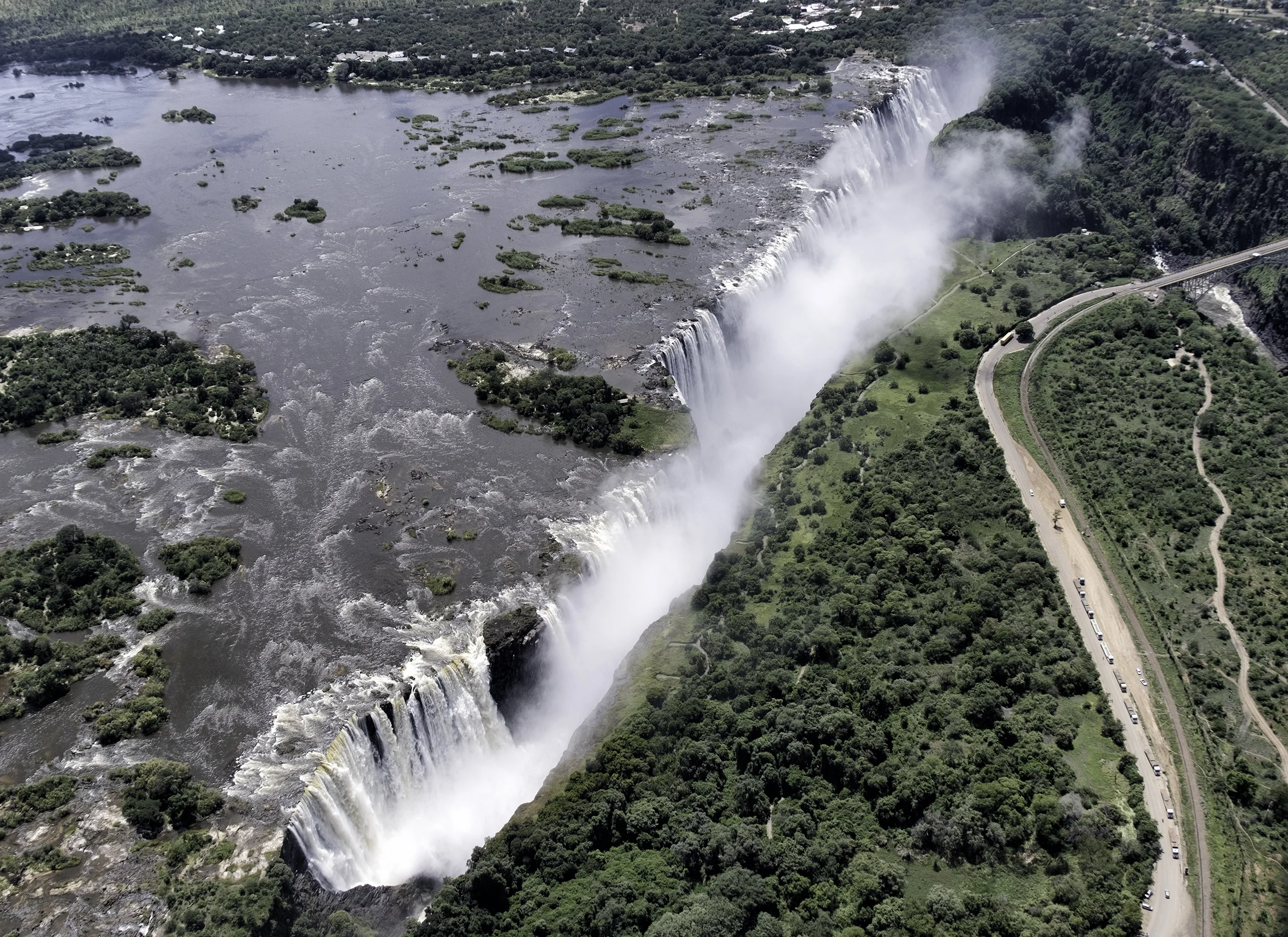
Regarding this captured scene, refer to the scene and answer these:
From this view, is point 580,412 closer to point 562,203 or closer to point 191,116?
point 562,203

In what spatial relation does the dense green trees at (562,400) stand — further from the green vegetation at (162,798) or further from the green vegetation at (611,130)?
the green vegetation at (611,130)

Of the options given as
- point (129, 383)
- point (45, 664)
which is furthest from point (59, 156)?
point (45, 664)

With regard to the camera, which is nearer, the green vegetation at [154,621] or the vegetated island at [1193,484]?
the vegetated island at [1193,484]

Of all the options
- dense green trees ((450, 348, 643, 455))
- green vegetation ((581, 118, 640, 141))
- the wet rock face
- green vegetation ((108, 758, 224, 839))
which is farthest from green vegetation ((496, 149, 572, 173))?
green vegetation ((108, 758, 224, 839))

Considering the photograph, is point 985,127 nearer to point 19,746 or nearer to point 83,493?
point 83,493

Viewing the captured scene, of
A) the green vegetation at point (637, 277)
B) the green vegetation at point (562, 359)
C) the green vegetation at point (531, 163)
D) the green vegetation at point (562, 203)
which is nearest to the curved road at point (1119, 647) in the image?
the green vegetation at point (637, 277)

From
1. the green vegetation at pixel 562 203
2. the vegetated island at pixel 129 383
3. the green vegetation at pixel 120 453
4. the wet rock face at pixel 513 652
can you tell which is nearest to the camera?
the wet rock face at pixel 513 652

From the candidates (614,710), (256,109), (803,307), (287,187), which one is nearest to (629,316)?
(803,307)
